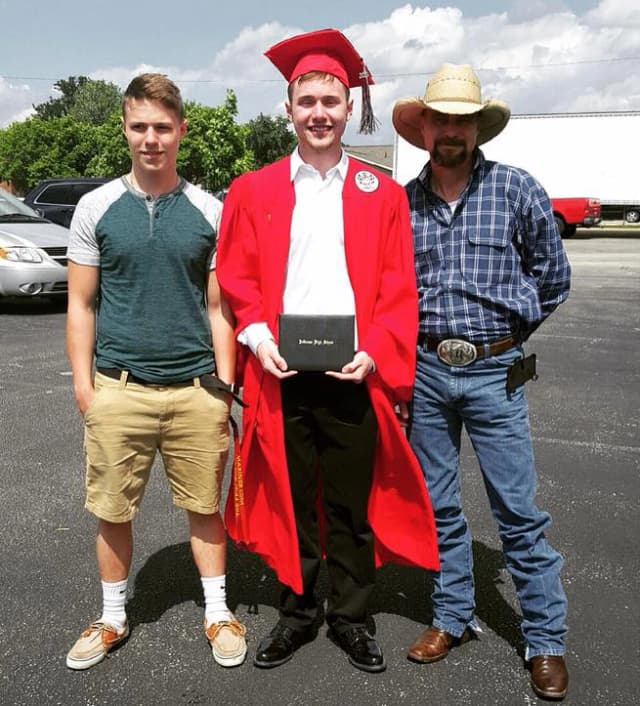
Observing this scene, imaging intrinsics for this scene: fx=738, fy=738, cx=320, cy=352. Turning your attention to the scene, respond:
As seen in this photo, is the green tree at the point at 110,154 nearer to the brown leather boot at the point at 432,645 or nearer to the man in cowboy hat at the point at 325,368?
the man in cowboy hat at the point at 325,368

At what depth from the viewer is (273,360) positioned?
8.09ft

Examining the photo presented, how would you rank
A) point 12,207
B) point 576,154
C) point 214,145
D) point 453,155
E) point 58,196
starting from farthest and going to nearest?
point 214,145
point 576,154
point 58,196
point 12,207
point 453,155

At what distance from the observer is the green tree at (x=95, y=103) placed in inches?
3492

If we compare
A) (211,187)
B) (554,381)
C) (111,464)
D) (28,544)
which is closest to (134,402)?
(111,464)

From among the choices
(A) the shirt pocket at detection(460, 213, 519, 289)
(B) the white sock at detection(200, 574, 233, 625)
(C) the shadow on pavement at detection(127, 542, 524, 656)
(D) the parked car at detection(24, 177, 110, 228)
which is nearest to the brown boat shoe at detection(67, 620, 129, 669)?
(C) the shadow on pavement at detection(127, 542, 524, 656)

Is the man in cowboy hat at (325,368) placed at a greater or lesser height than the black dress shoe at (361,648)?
greater

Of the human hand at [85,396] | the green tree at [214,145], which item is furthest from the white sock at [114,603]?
the green tree at [214,145]

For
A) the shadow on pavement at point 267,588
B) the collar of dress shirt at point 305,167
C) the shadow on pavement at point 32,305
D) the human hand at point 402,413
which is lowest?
the shadow on pavement at point 32,305

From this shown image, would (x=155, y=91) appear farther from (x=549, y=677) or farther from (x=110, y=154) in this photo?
(x=110, y=154)

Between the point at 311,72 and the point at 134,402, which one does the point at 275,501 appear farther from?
the point at 311,72

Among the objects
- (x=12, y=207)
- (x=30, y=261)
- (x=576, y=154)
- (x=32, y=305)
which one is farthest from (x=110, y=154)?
(x=30, y=261)

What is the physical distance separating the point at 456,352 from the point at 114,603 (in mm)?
1576

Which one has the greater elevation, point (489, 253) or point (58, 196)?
point (489, 253)

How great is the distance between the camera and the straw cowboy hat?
8.16 feet
